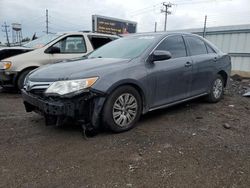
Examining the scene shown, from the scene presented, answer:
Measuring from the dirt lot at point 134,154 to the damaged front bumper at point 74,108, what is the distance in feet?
1.01

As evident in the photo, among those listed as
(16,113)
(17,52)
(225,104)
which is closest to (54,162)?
(16,113)

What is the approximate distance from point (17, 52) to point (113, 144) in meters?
4.89

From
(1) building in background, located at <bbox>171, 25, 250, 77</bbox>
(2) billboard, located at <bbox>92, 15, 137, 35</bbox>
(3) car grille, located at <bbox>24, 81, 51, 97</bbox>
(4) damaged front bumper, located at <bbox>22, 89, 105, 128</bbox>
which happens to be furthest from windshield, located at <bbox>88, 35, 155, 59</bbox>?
(2) billboard, located at <bbox>92, 15, 137, 35</bbox>

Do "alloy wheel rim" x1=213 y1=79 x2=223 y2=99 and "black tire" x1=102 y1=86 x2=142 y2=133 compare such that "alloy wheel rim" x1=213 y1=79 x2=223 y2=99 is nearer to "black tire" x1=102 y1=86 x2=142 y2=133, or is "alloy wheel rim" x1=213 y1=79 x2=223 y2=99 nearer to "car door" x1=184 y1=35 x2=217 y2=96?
"car door" x1=184 y1=35 x2=217 y2=96

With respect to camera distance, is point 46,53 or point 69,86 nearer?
point 69,86

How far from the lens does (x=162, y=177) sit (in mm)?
2783

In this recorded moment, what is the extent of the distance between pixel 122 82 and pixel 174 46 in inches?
65.0

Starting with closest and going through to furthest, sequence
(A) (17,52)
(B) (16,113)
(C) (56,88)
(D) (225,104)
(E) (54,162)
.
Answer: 1. (E) (54,162)
2. (C) (56,88)
3. (B) (16,113)
4. (D) (225,104)
5. (A) (17,52)

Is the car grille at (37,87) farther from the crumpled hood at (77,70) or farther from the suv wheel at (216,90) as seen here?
the suv wheel at (216,90)

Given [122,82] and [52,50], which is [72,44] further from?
[122,82]

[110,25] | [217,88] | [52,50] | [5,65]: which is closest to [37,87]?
[5,65]

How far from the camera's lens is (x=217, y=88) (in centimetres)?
604

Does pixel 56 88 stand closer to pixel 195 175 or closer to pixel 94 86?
pixel 94 86

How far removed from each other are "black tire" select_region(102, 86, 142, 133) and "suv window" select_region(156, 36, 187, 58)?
108 centimetres
